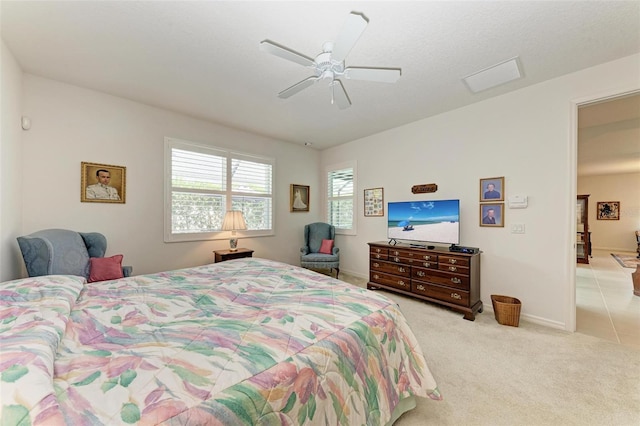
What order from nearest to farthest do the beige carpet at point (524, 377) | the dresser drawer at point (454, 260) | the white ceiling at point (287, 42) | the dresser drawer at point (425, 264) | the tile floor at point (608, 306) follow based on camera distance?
the beige carpet at point (524, 377) < the white ceiling at point (287, 42) < the tile floor at point (608, 306) < the dresser drawer at point (454, 260) < the dresser drawer at point (425, 264)

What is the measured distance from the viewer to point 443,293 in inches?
125

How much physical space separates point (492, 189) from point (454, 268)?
3.74ft

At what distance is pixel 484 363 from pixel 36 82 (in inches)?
207

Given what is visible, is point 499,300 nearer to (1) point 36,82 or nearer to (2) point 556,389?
(2) point 556,389

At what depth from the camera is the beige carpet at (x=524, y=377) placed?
157cm

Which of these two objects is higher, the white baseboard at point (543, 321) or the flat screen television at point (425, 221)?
the flat screen television at point (425, 221)

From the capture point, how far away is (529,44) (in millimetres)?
2176

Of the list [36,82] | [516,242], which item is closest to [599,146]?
[516,242]

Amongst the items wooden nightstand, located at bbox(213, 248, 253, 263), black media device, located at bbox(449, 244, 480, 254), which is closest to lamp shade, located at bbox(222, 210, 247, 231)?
wooden nightstand, located at bbox(213, 248, 253, 263)

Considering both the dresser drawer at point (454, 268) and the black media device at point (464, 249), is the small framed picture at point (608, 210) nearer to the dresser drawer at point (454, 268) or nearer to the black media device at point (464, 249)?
the black media device at point (464, 249)

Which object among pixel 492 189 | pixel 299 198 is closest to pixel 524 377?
pixel 492 189

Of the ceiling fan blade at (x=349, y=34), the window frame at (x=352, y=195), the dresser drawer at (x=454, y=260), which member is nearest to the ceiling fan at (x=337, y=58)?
the ceiling fan blade at (x=349, y=34)

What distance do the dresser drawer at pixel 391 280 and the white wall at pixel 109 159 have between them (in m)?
2.26

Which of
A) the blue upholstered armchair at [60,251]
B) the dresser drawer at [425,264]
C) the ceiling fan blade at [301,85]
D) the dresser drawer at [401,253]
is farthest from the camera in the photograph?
the dresser drawer at [401,253]
